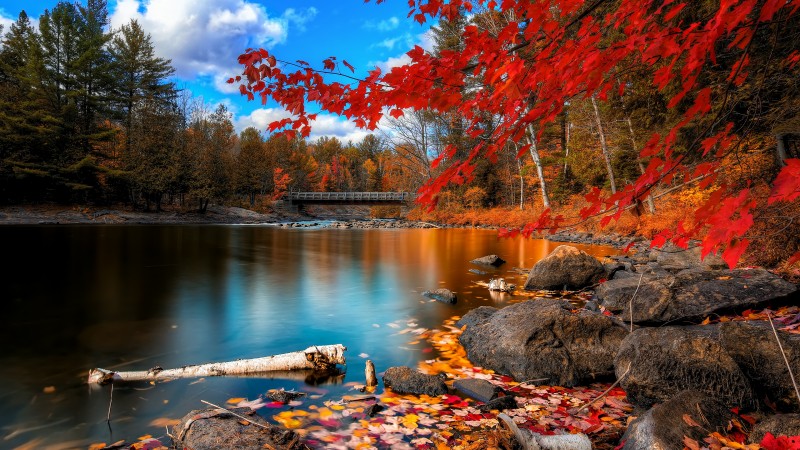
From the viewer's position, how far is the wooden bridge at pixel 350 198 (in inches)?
2038

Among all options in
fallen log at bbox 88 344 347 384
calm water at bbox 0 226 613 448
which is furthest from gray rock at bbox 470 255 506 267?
fallen log at bbox 88 344 347 384

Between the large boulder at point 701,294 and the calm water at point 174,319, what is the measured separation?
3.08 metres

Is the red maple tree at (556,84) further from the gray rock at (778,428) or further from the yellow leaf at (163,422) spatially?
the yellow leaf at (163,422)

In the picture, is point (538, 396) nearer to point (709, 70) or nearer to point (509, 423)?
point (509, 423)

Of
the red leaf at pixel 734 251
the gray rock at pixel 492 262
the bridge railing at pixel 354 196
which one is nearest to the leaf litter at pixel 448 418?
the red leaf at pixel 734 251

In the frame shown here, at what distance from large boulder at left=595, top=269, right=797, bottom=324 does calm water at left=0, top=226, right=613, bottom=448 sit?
3076 mm

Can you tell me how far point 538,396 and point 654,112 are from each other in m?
11.2

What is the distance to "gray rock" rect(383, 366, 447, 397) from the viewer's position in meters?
4.27

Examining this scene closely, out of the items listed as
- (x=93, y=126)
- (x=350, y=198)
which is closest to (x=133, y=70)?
(x=93, y=126)

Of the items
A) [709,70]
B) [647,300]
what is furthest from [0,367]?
[709,70]

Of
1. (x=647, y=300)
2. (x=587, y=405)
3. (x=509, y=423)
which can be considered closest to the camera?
(x=509, y=423)

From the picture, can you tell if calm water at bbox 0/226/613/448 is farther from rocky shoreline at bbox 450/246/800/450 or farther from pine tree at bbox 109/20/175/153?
pine tree at bbox 109/20/175/153

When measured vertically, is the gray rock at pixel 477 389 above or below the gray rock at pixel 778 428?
below

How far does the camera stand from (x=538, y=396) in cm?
419
